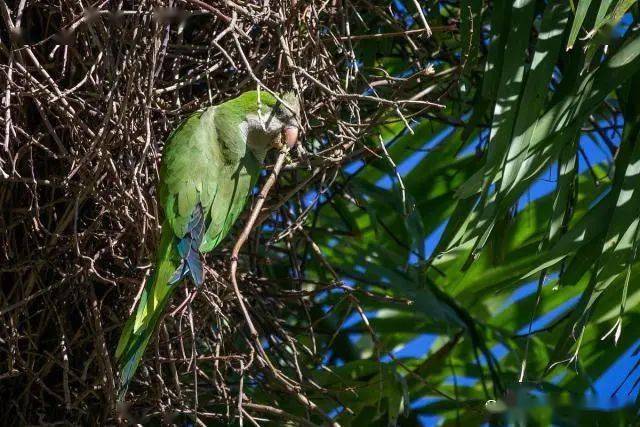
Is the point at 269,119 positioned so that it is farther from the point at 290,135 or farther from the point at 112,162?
the point at 112,162

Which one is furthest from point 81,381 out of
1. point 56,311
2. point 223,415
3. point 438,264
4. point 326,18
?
point 438,264

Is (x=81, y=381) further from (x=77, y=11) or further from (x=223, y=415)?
(x=77, y=11)

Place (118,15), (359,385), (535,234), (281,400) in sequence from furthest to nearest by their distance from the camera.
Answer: (535,234) → (281,400) → (359,385) → (118,15)

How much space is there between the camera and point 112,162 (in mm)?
1603

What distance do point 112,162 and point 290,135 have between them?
31cm

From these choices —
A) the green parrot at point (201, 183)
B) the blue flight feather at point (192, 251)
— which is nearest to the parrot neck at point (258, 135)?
the green parrot at point (201, 183)

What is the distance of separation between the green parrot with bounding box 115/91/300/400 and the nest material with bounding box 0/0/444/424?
0.15 feet

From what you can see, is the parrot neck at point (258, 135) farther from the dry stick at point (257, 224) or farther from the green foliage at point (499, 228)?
the green foliage at point (499, 228)

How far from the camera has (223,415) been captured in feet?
5.96

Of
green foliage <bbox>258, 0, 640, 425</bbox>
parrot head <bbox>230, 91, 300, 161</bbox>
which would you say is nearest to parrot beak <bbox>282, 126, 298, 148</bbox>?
parrot head <bbox>230, 91, 300, 161</bbox>

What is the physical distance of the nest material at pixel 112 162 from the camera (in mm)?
1618

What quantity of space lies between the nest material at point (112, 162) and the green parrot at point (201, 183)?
5cm

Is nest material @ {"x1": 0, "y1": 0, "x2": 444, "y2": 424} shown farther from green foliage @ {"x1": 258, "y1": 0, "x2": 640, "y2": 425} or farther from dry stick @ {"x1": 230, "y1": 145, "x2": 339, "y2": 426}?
green foliage @ {"x1": 258, "y1": 0, "x2": 640, "y2": 425}

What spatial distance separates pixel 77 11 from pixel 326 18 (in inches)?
19.5
